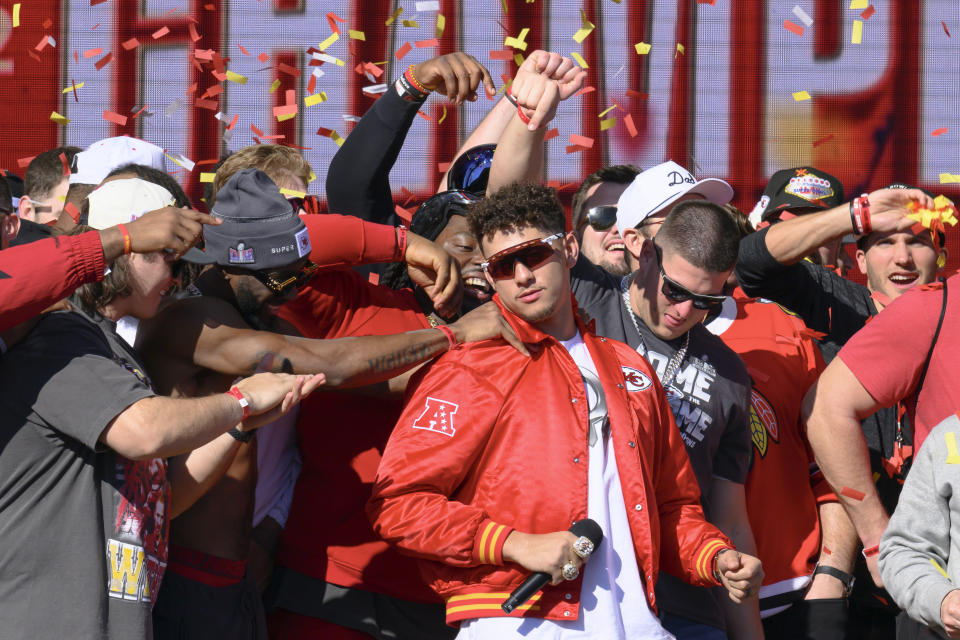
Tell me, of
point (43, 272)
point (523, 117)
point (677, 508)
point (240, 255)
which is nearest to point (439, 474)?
point (677, 508)

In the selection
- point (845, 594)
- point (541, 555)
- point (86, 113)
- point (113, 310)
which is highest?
point (86, 113)

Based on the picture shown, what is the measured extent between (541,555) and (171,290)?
124cm

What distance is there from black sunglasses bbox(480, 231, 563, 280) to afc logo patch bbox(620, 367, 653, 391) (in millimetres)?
396

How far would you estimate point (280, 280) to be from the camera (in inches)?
133

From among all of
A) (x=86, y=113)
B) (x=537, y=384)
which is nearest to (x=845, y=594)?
(x=537, y=384)

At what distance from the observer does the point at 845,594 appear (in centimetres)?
406

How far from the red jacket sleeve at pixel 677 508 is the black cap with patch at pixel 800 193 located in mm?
1965

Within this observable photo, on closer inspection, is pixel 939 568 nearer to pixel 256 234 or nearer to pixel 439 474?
pixel 439 474

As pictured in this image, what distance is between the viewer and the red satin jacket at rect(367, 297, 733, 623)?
299 centimetres

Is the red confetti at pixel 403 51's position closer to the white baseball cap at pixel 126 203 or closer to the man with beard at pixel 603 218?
the man with beard at pixel 603 218

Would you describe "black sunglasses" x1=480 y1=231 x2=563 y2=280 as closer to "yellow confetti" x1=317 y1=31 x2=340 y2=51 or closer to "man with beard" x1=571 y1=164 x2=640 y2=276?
"man with beard" x1=571 y1=164 x2=640 y2=276

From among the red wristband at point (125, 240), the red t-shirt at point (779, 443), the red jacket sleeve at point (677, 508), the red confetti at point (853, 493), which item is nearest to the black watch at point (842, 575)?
the red t-shirt at point (779, 443)

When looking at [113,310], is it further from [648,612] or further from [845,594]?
[845,594]

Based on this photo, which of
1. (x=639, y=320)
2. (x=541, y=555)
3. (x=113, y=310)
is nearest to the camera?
(x=541, y=555)
